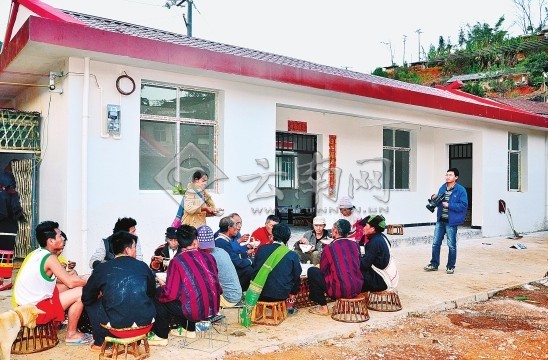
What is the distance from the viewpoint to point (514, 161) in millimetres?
13367

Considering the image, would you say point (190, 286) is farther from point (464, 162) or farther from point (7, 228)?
point (464, 162)

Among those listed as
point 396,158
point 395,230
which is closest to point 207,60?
point 395,230

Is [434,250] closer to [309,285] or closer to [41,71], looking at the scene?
[309,285]

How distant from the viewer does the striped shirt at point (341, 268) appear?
15.9 ft

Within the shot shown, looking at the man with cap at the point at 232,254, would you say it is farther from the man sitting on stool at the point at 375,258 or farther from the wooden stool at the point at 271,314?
the man sitting on stool at the point at 375,258

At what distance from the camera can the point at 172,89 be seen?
7.06 m

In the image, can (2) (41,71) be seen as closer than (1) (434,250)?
Yes

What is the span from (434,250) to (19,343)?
610cm

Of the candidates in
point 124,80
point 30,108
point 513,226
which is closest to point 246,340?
point 124,80

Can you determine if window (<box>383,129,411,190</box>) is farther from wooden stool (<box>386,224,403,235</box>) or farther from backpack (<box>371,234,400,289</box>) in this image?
backpack (<box>371,234,400,289</box>)

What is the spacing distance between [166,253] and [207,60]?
2.87 m

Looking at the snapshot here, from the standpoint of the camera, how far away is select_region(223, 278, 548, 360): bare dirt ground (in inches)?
165

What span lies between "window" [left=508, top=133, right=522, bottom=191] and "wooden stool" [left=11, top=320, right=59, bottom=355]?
12.3m

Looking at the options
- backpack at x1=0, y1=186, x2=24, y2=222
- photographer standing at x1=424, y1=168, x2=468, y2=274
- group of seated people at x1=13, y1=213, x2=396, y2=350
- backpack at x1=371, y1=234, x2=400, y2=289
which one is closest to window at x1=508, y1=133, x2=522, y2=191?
photographer standing at x1=424, y1=168, x2=468, y2=274
